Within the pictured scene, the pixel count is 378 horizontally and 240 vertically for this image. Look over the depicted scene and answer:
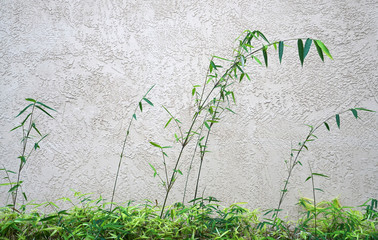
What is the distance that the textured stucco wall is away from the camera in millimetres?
3121

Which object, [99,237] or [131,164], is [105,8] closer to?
[131,164]

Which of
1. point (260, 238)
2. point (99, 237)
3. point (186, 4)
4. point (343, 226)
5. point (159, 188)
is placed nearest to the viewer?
point (99, 237)

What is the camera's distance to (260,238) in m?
1.68

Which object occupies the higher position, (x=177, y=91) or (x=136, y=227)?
(x=177, y=91)

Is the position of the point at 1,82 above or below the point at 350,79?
below

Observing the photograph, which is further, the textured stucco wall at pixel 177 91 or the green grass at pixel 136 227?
the textured stucco wall at pixel 177 91

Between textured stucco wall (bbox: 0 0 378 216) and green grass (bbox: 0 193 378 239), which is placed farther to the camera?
textured stucco wall (bbox: 0 0 378 216)

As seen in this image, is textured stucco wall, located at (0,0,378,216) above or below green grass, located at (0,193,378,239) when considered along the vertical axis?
above

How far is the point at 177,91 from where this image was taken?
323cm

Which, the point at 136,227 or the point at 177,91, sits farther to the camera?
the point at 177,91

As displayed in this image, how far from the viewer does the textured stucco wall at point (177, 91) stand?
312 cm

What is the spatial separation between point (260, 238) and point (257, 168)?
4.96 ft

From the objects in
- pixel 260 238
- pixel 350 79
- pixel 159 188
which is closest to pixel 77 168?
pixel 159 188

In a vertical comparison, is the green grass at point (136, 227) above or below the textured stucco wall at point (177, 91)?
below
